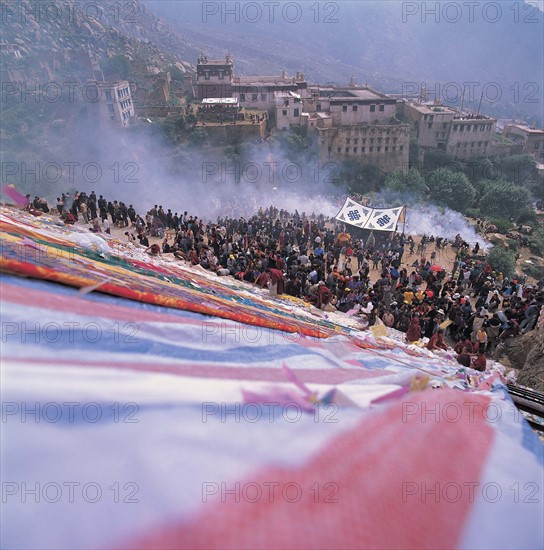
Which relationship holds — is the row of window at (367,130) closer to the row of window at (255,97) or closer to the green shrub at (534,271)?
the row of window at (255,97)

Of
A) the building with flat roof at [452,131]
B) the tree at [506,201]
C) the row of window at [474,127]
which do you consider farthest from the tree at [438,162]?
the tree at [506,201]

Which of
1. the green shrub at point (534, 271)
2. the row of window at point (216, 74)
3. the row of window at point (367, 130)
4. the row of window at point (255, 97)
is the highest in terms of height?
the row of window at point (216, 74)

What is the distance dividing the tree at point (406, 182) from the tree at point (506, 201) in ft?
17.8

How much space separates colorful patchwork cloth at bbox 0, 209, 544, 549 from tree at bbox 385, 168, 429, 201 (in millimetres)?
37684

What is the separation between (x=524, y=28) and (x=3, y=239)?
20742 centimetres

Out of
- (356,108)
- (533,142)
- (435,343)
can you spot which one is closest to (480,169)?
(533,142)

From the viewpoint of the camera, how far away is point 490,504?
2.16 meters

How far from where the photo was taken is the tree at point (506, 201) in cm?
3647

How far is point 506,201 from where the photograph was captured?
36625mm

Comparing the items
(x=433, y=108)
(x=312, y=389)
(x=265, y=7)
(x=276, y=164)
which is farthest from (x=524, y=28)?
(x=312, y=389)

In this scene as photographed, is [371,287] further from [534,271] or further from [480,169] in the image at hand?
[480,169]

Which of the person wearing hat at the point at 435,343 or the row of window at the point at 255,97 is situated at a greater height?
the row of window at the point at 255,97

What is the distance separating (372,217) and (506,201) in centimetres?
2379

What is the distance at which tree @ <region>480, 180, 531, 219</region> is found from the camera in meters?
36.5
